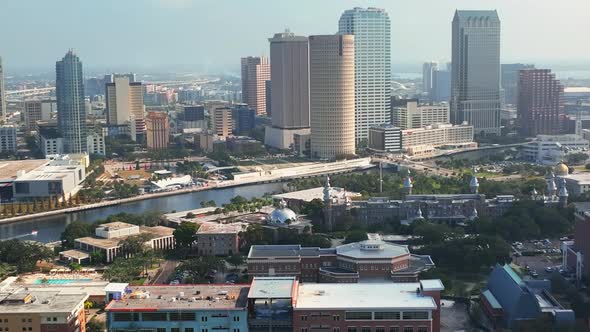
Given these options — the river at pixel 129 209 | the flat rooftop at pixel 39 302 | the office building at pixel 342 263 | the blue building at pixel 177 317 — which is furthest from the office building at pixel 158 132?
the blue building at pixel 177 317

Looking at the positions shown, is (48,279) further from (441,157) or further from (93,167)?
(441,157)

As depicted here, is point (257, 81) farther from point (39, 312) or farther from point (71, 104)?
point (39, 312)

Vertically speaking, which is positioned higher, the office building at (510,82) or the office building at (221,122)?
the office building at (510,82)

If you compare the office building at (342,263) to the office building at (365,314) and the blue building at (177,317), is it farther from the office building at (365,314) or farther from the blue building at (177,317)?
the blue building at (177,317)

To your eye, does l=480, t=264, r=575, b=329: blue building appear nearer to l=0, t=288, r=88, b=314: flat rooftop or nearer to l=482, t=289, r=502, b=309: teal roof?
l=482, t=289, r=502, b=309: teal roof

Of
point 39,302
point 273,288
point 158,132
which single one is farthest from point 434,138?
point 39,302

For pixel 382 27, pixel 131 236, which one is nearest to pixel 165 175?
pixel 131 236

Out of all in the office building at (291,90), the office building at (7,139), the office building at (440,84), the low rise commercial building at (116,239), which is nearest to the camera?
the low rise commercial building at (116,239)
